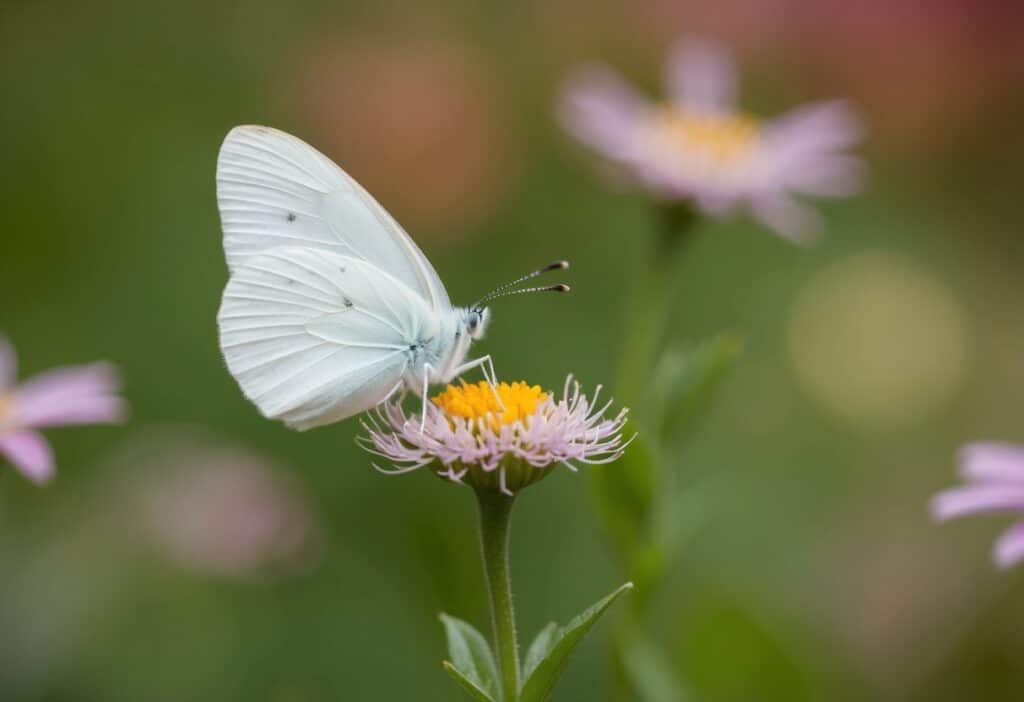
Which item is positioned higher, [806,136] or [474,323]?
[806,136]

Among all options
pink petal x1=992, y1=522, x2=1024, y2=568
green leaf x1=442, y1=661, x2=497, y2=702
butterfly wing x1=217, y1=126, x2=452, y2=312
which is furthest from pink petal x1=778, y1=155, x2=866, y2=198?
green leaf x1=442, y1=661, x2=497, y2=702

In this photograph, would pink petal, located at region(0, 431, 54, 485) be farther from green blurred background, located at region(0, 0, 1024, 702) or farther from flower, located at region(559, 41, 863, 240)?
flower, located at region(559, 41, 863, 240)

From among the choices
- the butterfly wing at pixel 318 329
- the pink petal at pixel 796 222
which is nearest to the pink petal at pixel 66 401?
the butterfly wing at pixel 318 329

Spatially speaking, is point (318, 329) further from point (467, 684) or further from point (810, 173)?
point (810, 173)

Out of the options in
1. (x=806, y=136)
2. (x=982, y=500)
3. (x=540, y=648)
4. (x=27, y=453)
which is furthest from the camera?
(x=806, y=136)

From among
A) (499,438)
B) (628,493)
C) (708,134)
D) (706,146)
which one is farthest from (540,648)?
(708,134)

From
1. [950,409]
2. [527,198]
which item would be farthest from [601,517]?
[527,198]
